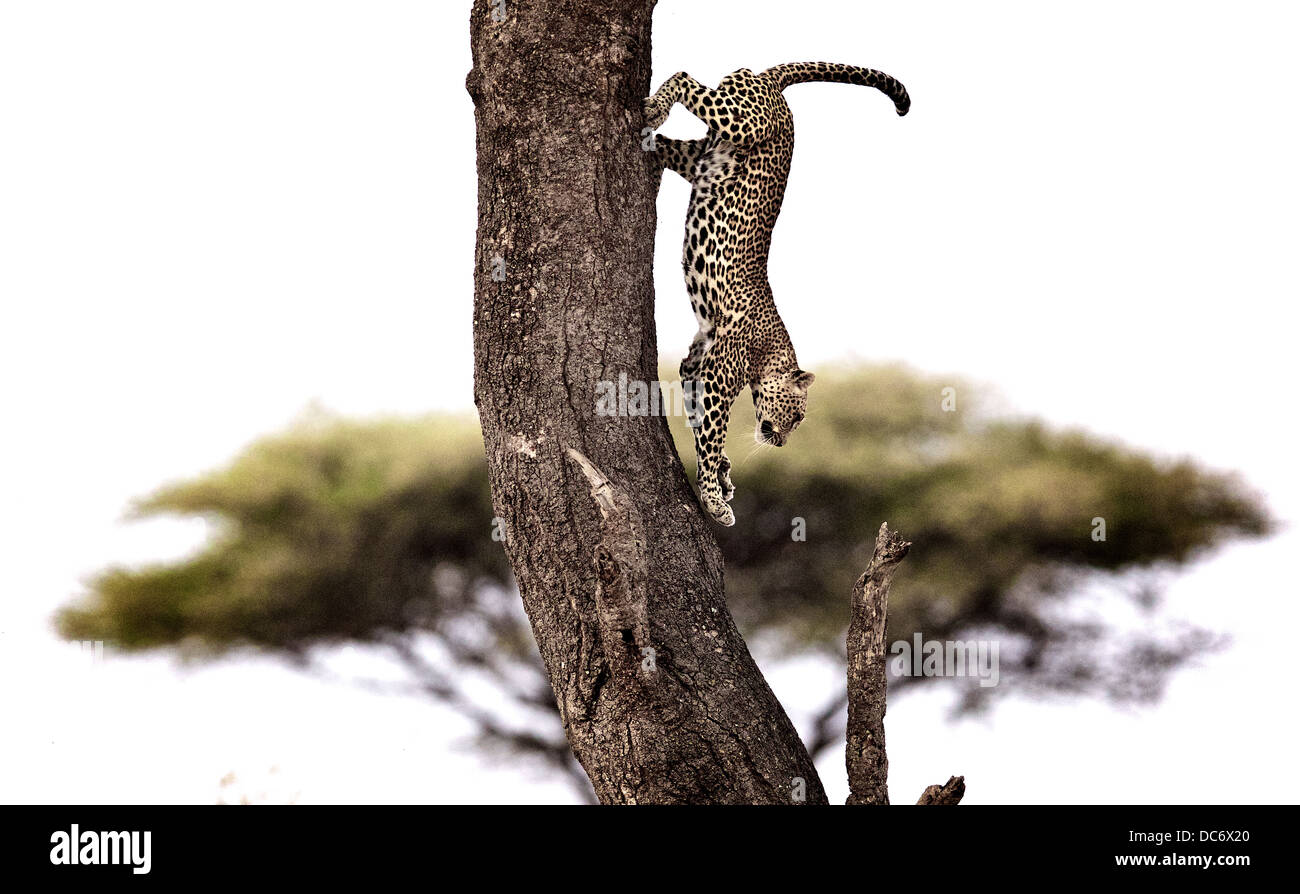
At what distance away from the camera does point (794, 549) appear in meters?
11.6

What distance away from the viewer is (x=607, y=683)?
3.81 meters

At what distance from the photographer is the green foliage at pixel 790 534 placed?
11.3 meters

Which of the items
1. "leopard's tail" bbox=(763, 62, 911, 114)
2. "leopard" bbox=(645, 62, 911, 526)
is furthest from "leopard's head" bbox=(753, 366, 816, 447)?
"leopard's tail" bbox=(763, 62, 911, 114)

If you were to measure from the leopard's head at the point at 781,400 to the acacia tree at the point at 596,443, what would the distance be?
1.20m

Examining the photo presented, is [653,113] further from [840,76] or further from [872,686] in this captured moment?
[872,686]

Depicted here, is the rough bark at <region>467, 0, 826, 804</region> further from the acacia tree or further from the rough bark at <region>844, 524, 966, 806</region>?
the rough bark at <region>844, 524, 966, 806</region>

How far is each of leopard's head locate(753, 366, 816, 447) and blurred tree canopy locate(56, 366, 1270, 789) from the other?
5.78 metres

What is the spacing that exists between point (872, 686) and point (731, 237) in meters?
1.84

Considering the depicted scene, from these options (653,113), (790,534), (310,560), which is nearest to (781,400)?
(653,113)

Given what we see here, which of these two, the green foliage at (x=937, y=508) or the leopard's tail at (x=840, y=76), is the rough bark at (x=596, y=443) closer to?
the leopard's tail at (x=840, y=76)

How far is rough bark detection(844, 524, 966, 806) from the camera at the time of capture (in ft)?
12.3

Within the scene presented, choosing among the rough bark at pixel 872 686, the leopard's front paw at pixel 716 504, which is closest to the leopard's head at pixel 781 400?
the leopard's front paw at pixel 716 504

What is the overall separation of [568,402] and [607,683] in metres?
0.85

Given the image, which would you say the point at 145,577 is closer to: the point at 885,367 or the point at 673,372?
the point at 673,372
